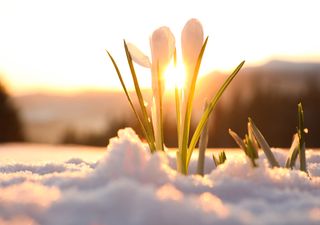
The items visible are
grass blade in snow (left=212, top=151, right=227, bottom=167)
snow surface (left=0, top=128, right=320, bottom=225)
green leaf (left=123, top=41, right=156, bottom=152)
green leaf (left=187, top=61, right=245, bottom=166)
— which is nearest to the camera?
snow surface (left=0, top=128, right=320, bottom=225)

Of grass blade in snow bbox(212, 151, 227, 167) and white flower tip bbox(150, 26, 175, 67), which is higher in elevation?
white flower tip bbox(150, 26, 175, 67)

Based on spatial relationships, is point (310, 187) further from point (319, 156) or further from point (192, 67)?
point (319, 156)

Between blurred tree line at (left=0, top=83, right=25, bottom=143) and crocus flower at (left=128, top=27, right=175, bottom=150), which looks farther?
blurred tree line at (left=0, top=83, right=25, bottom=143)

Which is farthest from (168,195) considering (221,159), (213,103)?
(221,159)

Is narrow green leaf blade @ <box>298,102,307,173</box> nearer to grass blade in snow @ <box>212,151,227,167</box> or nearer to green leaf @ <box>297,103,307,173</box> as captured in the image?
green leaf @ <box>297,103,307,173</box>

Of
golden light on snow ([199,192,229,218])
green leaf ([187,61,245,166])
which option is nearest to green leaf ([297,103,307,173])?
green leaf ([187,61,245,166])

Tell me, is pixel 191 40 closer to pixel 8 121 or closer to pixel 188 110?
pixel 188 110
